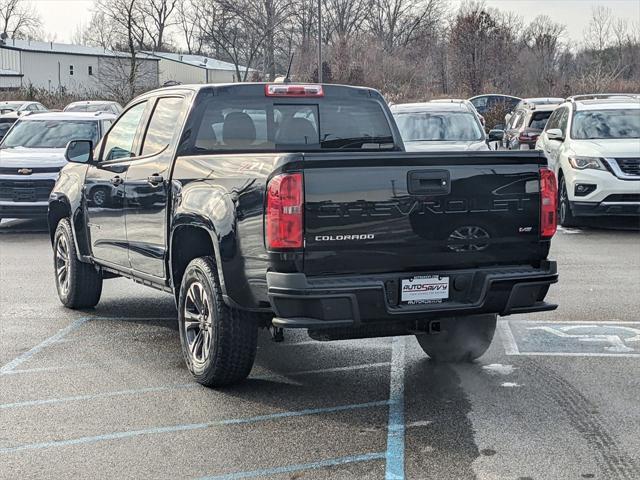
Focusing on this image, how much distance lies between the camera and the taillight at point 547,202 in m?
6.20

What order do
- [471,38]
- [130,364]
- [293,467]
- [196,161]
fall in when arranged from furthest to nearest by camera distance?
[471,38], [130,364], [196,161], [293,467]

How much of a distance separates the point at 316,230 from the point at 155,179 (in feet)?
6.62

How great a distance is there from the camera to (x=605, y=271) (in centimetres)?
1128

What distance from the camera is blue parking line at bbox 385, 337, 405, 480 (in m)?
4.94

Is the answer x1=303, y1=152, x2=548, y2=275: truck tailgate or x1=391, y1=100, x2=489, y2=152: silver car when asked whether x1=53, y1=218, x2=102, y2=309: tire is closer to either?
x1=303, y1=152, x2=548, y2=275: truck tailgate

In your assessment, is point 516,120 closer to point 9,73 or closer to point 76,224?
point 76,224

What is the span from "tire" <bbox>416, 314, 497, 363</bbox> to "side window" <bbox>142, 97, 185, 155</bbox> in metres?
2.34

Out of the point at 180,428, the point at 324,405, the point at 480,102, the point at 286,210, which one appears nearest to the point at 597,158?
the point at 324,405

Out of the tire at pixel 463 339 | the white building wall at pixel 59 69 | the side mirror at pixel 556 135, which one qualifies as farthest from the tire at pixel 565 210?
the white building wall at pixel 59 69

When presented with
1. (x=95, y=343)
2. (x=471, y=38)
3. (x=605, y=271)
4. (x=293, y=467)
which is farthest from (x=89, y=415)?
(x=471, y=38)

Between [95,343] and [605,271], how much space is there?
5.93 meters

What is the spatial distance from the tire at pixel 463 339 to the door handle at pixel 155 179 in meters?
2.15

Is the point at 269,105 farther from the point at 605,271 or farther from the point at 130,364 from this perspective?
the point at 605,271

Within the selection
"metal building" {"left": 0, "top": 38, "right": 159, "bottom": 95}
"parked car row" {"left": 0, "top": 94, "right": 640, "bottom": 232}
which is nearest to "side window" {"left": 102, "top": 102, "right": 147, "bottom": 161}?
"parked car row" {"left": 0, "top": 94, "right": 640, "bottom": 232}
